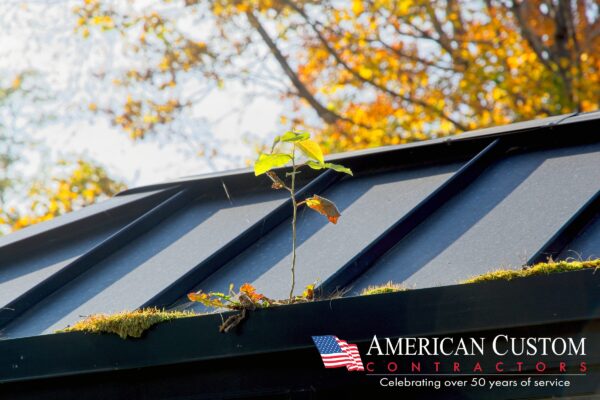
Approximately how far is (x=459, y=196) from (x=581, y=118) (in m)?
0.79

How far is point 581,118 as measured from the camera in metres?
4.30

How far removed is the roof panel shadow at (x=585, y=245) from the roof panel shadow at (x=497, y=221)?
0.31 feet

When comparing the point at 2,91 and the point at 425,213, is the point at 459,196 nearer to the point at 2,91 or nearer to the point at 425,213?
the point at 425,213

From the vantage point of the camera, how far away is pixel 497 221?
12.1 feet

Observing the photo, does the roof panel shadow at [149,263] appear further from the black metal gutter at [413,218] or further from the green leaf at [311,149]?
the green leaf at [311,149]

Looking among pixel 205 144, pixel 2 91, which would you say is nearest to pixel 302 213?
pixel 205 144

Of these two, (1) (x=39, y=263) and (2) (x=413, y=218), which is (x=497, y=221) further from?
(1) (x=39, y=263)

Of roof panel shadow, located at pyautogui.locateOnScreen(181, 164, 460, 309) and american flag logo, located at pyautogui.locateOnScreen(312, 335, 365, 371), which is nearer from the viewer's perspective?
american flag logo, located at pyautogui.locateOnScreen(312, 335, 365, 371)

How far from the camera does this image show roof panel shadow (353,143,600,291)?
11.0 feet

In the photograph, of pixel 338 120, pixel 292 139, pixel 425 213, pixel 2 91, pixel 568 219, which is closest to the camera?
pixel 292 139

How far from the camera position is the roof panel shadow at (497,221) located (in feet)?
11.0

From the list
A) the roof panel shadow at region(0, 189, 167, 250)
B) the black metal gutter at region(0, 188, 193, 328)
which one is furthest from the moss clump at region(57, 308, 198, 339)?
the roof panel shadow at region(0, 189, 167, 250)

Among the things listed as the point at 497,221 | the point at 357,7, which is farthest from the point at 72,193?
the point at 497,221

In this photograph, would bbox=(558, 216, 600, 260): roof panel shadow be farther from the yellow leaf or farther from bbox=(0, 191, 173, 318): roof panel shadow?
the yellow leaf
